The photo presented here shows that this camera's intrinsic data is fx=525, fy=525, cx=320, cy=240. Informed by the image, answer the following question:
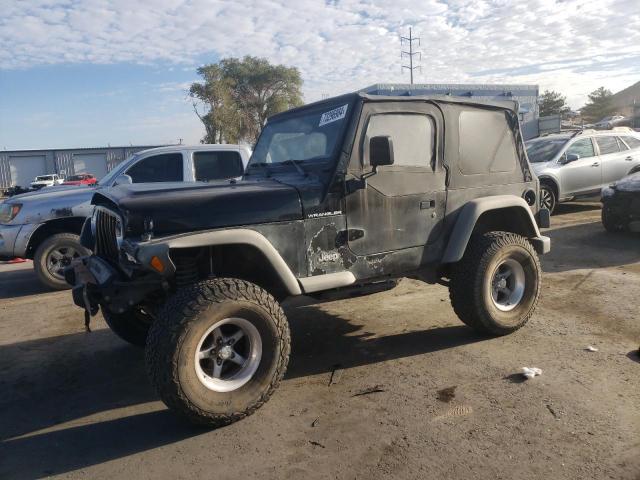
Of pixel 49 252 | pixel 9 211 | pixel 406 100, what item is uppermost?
pixel 406 100

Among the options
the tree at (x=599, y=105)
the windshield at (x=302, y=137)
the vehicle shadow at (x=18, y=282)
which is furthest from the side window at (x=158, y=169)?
the tree at (x=599, y=105)

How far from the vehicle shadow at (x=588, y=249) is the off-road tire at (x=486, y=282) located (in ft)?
8.14

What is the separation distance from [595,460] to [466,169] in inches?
100

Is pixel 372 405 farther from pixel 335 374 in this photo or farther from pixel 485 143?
pixel 485 143

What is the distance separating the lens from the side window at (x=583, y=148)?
1135 cm

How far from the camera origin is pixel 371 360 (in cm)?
432

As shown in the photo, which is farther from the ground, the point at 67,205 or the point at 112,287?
the point at 67,205

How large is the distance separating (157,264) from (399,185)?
1968 millimetres

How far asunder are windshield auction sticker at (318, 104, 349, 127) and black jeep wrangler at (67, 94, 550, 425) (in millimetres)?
13

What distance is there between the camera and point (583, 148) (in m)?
11.5

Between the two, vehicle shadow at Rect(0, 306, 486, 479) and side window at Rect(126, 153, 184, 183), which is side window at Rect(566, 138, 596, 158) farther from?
side window at Rect(126, 153, 184, 183)

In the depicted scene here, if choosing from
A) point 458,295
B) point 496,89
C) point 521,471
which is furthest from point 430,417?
point 496,89

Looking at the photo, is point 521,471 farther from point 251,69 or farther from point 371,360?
point 251,69

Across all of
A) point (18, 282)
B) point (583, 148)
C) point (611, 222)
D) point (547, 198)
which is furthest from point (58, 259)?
point (583, 148)
